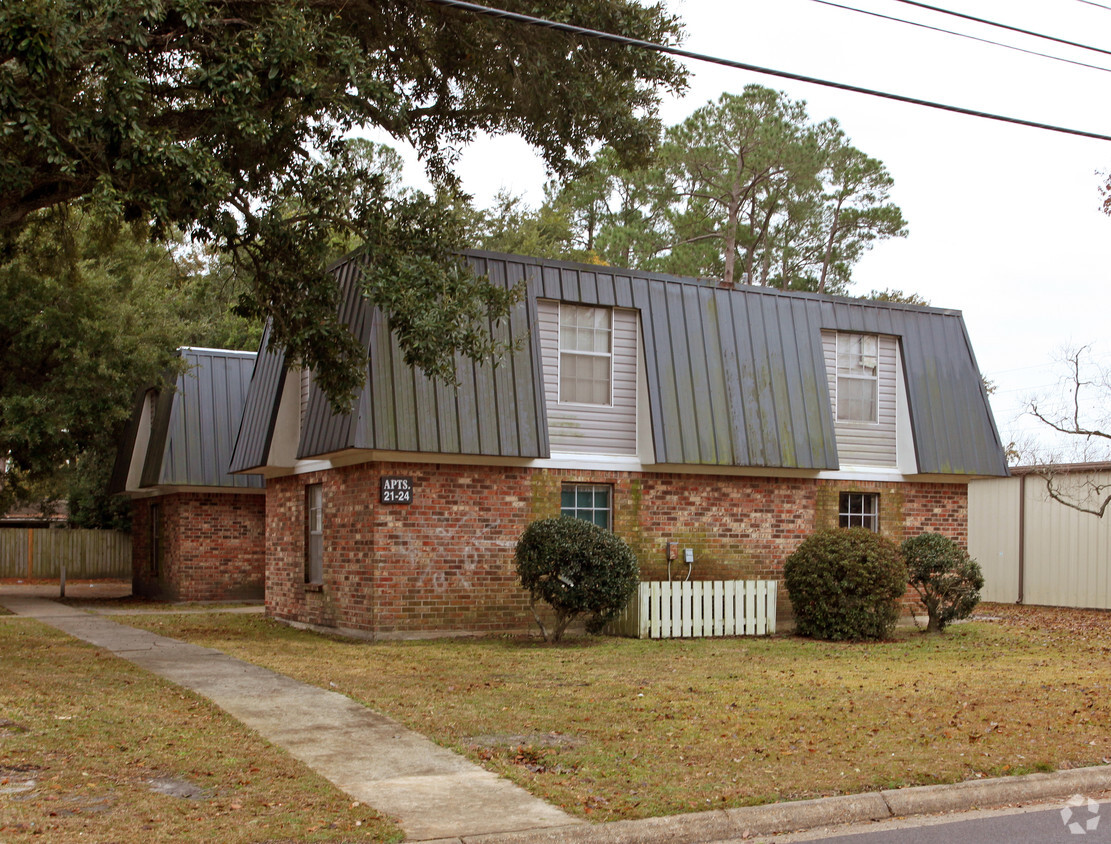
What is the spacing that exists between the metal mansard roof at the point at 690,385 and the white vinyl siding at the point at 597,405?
31 centimetres

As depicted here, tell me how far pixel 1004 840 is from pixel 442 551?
1067cm

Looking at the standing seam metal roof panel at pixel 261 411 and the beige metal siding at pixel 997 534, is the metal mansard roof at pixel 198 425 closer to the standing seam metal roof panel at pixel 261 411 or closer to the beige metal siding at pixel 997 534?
the standing seam metal roof panel at pixel 261 411

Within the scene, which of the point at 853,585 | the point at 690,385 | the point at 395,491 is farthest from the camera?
the point at 690,385

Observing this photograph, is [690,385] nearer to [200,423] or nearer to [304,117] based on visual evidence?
[304,117]

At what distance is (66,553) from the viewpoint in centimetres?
3728

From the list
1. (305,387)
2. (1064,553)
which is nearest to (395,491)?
(305,387)

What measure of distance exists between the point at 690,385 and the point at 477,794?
37.9 ft

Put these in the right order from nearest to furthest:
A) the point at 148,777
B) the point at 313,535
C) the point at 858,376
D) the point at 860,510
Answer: the point at 148,777
the point at 313,535
the point at 860,510
the point at 858,376

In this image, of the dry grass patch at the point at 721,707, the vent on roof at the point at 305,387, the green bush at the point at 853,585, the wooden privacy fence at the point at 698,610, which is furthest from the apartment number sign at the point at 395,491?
the green bush at the point at 853,585

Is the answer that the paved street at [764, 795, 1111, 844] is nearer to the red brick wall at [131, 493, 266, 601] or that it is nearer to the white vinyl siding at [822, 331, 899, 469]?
the white vinyl siding at [822, 331, 899, 469]

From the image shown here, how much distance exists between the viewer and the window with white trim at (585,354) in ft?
58.3

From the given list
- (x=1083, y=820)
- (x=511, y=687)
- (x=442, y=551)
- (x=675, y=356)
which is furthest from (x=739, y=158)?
(x=1083, y=820)

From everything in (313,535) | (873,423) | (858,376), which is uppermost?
(858,376)

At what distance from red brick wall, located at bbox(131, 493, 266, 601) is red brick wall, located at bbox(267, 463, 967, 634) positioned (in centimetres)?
528
